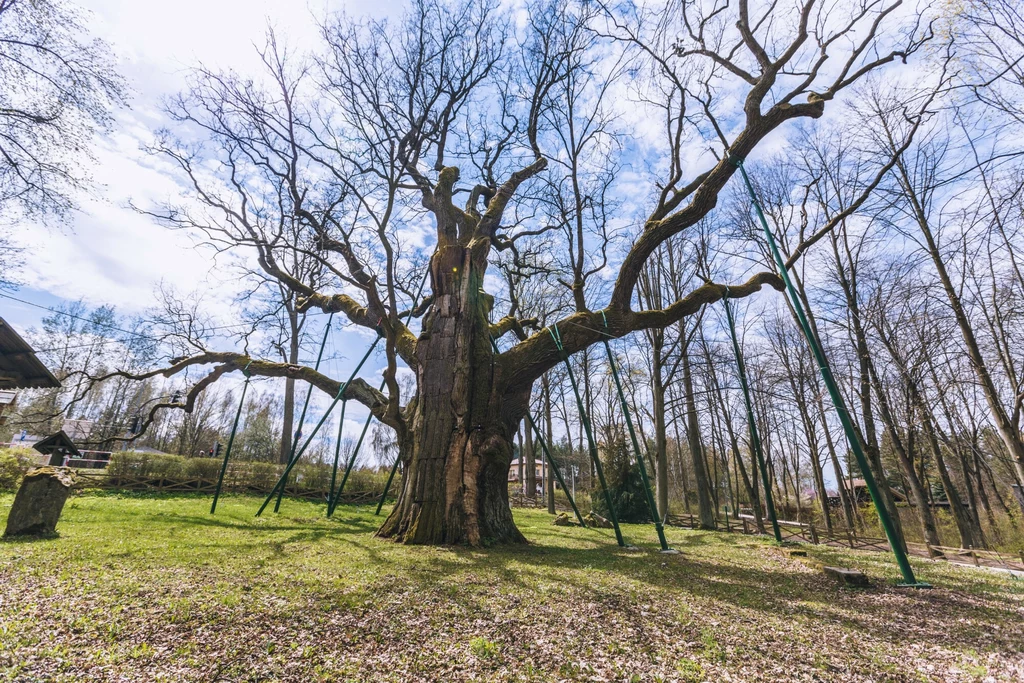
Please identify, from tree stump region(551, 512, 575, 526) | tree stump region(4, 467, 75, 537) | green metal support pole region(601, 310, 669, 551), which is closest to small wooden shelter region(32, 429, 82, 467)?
tree stump region(4, 467, 75, 537)

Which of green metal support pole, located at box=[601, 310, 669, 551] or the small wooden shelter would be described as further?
the small wooden shelter

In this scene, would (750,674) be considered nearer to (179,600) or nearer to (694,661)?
(694,661)

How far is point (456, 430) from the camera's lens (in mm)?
7156

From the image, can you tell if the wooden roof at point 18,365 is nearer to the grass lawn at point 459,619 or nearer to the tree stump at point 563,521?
the grass lawn at point 459,619

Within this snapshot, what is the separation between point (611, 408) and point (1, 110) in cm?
2296

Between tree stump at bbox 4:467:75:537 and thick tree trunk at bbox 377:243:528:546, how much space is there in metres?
4.86

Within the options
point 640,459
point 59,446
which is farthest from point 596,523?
point 59,446

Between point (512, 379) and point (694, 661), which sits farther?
point (512, 379)

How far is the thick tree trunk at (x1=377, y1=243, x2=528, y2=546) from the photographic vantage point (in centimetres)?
670

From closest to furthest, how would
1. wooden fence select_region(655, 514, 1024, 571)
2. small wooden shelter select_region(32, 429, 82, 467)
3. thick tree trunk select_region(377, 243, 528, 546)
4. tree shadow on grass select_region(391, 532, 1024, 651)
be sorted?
tree shadow on grass select_region(391, 532, 1024, 651) → thick tree trunk select_region(377, 243, 528, 546) → wooden fence select_region(655, 514, 1024, 571) → small wooden shelter select_region(32, 429, 82, 467)

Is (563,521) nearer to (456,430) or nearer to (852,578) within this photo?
(456,430)

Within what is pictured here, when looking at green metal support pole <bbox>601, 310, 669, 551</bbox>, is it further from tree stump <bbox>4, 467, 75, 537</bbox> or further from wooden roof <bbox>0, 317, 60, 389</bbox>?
wooden roof <bbox>0, 317, 60, 389</bbox>

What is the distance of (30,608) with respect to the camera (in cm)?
306

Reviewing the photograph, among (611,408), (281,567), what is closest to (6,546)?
(281,567)
